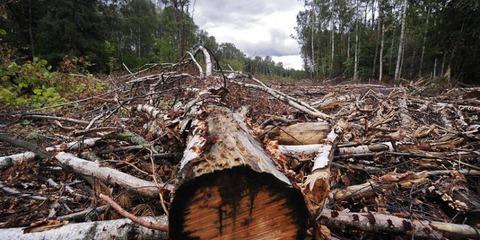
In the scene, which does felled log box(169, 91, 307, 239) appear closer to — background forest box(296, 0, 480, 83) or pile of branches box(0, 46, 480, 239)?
pile of branches box(0, 46, 480, 239)

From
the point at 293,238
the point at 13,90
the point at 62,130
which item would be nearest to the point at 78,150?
the point at 62,130

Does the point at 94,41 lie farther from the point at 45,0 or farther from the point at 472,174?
the point at 472,174

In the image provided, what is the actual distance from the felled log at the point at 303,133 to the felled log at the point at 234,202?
141cm

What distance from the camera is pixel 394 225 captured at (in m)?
1.37

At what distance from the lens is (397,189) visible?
195 cm

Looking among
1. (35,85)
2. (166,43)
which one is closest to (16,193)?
(35,85)

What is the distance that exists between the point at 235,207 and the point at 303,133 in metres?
1.67

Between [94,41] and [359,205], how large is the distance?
773 inches

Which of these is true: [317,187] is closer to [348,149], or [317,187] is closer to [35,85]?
[348,149]

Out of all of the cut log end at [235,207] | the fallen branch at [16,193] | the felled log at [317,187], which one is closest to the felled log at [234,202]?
the cut log end at [235,207]

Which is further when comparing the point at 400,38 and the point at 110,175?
the point at 400,38

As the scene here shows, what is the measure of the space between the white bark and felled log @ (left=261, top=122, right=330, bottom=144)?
125 centimetres

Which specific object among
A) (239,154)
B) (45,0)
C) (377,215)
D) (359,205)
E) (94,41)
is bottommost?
(359,205)

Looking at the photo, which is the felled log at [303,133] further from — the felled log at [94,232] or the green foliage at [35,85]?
the green foliage at [35,85]
